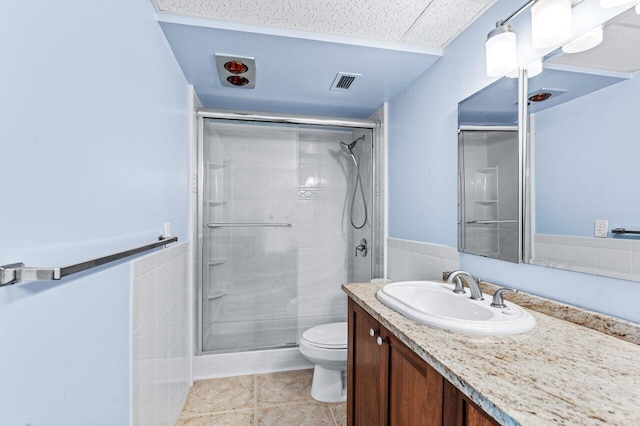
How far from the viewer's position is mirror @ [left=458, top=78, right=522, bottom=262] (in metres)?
1.31

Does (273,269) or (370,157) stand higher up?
(370,157)

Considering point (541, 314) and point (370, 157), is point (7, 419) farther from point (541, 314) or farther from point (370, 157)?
point (370, 157)

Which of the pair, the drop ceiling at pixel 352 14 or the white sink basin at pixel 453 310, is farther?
the drop ceiling at pixel 352 14

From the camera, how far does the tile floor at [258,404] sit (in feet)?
6.11

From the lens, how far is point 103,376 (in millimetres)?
946

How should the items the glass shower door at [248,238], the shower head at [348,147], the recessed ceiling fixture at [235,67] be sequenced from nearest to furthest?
the recessed ceiling fixture at [235,67], the glass shower door at [248,238], the shower head at [348,147]

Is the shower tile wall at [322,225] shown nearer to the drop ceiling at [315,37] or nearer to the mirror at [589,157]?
the drop ceiling at [315,37]

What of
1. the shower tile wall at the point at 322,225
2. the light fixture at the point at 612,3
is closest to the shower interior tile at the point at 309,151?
the shower tile wall at the point at 322,225

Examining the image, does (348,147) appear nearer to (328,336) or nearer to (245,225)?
(245,225)

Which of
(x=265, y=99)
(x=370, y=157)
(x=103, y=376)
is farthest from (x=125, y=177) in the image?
(x=370, y=157)

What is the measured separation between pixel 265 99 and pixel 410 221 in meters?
1.37

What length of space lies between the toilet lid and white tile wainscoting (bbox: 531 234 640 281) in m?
1.26

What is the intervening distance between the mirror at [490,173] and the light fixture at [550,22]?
20cm

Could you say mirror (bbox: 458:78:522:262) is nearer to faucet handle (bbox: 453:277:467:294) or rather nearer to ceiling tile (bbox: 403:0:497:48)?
faucet handle (bbox: 453:277:467:294)
